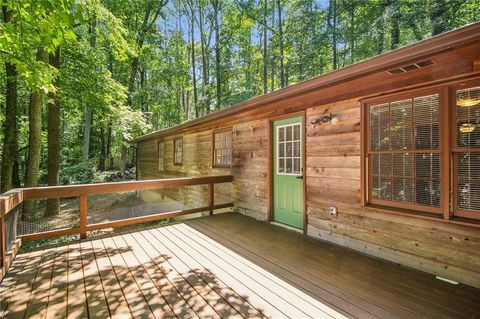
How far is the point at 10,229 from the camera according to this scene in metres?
2.91

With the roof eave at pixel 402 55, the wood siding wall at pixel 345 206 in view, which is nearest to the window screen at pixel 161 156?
the wood siding wall at pixel 345 206

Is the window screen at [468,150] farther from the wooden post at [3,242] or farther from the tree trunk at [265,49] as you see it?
the tree trunk at [265,49]

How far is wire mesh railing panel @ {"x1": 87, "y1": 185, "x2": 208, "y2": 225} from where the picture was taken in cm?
788

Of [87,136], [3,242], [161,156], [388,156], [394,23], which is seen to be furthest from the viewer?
[87,136]

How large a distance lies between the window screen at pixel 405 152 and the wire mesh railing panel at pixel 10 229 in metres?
4.37

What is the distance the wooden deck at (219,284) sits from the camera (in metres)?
Result: 2.03

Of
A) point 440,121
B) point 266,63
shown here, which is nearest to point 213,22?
point 266,63

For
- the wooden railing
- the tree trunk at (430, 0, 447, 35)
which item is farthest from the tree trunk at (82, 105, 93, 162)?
the tree trunk at (430, 0, 447, 35)

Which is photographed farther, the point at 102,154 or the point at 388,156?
the point at 102,154

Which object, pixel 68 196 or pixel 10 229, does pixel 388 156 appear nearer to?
pixel 68 196

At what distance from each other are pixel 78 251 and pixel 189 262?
1.61m

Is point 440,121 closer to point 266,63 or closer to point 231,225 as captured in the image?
point 231,225

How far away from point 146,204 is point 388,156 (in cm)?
902

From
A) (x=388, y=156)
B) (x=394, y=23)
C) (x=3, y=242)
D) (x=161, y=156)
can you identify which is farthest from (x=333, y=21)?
(x=3, y=242)
